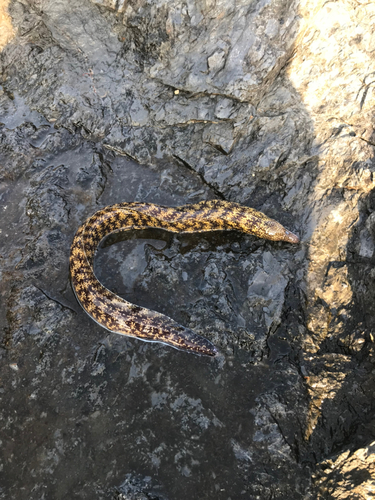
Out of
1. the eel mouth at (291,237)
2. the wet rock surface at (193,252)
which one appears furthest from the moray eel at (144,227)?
the wet rock surface at (193,252)

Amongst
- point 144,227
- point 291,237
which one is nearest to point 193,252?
point 144,227

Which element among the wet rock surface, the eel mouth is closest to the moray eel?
the eel mouth

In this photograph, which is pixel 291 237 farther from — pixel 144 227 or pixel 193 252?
pixel 144 227

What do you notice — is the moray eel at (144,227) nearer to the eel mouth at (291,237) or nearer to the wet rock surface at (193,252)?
the eel mouth at (291,237)

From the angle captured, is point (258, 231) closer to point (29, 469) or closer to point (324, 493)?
point (324, 493)

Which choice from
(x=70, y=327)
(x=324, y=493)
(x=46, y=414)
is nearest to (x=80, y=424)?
(x=46, y=414)

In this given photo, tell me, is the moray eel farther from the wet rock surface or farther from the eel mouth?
the wet rock surface
